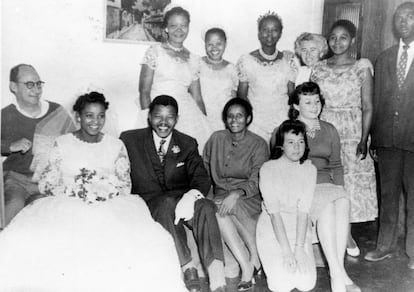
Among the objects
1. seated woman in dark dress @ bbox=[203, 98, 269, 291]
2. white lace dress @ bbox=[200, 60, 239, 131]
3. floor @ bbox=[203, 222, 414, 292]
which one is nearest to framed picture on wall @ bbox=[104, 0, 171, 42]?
white lace dress @ bbox=[200, 60, 239, 131]

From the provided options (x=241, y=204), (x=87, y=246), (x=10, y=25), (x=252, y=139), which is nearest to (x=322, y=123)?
(x=252, y=139)

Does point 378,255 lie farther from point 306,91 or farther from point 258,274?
point 306,91

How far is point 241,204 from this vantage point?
3053 mm

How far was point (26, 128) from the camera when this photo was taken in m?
3.36

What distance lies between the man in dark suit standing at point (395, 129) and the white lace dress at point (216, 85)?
108 cm

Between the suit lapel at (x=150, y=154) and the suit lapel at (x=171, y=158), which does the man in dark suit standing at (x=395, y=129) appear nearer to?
the suit lapel at (x=171, y=158)

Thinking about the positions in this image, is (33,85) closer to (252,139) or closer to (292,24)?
(252,139)

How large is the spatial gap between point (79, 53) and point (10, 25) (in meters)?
0.57

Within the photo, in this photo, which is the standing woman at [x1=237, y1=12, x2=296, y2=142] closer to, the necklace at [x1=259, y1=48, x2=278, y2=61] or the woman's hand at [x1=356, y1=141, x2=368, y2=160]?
the necklace at [x1=259, y1=48, x2=278, y2=61]

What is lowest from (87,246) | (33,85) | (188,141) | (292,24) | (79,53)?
(87,246)

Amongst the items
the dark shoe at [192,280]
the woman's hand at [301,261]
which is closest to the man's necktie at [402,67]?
the woman's hand at [301,261]

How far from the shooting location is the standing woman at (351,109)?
3463mm

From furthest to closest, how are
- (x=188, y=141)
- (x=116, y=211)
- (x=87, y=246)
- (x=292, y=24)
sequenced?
(x=292, y=24), (x=188, y=141), (x=116, y=211), (x=87, y=246)

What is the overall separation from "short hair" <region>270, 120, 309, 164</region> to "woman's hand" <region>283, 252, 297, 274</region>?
60cm
